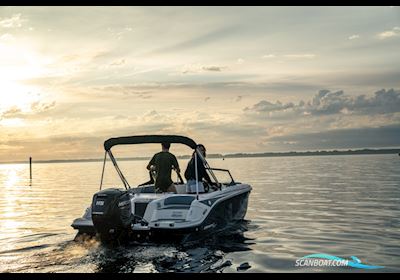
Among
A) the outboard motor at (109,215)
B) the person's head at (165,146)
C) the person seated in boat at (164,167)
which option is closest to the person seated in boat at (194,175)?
the person seated in boat at (164,167)

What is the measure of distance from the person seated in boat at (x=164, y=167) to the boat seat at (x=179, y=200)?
130 centimetres

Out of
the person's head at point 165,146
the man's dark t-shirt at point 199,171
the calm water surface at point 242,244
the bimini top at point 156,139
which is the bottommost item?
the calm water surface at point 242,244

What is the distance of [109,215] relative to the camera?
10180mm

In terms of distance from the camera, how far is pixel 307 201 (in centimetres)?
2305

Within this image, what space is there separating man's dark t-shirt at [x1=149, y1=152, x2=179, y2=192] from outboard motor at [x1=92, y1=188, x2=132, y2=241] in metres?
2.76

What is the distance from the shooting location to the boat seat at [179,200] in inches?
467

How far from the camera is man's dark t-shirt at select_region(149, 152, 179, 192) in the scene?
1311 centimetres

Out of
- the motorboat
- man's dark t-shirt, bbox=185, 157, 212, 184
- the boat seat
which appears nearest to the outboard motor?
the motorboat

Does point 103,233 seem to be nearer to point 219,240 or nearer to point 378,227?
point 219,240

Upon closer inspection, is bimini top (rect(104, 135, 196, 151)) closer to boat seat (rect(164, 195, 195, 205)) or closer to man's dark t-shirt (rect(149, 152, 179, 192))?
man's dark t-shirt (rect(149, 152, 179, 192))

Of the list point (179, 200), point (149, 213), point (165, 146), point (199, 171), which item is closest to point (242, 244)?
point (179, 200)

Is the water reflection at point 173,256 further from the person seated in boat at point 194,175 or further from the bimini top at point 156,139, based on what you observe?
the bimini top at point 156,139
